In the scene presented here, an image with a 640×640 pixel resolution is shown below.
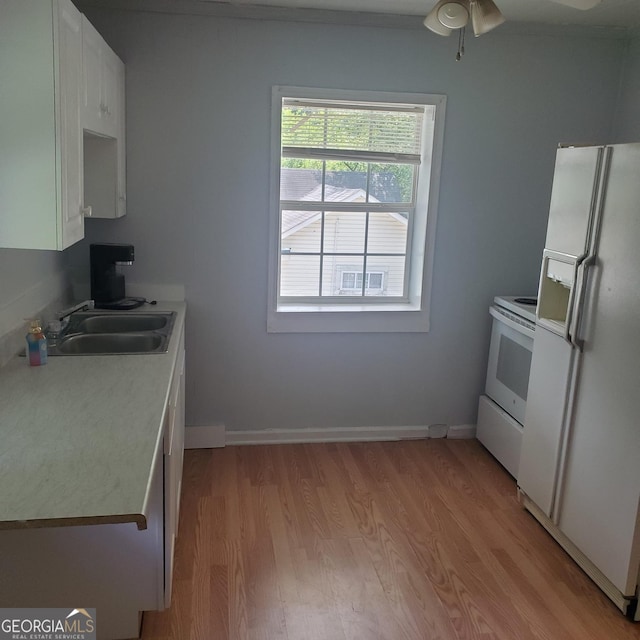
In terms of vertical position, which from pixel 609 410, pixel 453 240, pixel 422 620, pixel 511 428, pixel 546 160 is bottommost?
pixel 422 620

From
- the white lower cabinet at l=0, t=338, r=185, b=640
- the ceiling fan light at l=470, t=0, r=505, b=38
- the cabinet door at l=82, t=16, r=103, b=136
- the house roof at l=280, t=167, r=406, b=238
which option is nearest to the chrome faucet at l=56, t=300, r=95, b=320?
the cabinet door at l=82, t=16, r=103, b=136

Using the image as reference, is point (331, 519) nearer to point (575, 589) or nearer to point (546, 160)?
point (575, 589)

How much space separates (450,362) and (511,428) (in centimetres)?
62

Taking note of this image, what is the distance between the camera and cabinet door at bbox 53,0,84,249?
192 cm

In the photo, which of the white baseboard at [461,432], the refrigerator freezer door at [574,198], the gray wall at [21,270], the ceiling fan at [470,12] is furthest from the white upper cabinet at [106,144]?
the white baseboard at [461,432]

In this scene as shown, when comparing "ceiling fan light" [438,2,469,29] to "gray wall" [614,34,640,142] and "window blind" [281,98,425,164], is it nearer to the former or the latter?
"window blind" [281,98,425,164]

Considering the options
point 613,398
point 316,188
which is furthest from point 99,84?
point 613,398

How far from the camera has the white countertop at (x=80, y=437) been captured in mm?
1325

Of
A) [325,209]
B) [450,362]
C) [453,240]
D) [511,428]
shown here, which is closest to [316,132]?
[325,209]

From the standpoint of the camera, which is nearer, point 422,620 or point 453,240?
point 422,620

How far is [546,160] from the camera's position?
11.9 feet

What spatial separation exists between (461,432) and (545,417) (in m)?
1.11

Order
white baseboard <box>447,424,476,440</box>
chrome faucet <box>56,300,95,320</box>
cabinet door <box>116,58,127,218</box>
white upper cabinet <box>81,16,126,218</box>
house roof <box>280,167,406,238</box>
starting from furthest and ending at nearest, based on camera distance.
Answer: white baseboard <box>447,424,476,440</box> → house roof <box>280,167,406,238</box> → cabinet door <box>116,58,127,218</box> → chrome faucet <box>56,300,95,320</box> → white upper cabinet <box>81,16,126,218</box>
